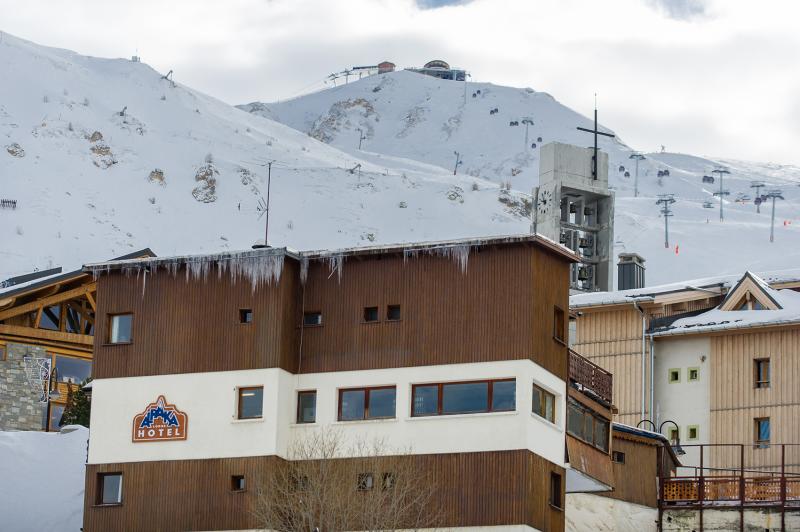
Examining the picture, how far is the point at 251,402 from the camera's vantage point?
4909 centimetres

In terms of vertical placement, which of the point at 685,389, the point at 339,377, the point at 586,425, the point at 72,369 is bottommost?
the point at 586,425

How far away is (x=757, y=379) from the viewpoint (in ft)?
225

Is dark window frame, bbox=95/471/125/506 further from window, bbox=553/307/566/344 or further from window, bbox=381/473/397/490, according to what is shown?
window, bbox=553/307/566/344

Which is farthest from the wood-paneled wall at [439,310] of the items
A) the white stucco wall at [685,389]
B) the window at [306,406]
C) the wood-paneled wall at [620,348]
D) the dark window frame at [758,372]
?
the wood-paneled wall at [620,348]

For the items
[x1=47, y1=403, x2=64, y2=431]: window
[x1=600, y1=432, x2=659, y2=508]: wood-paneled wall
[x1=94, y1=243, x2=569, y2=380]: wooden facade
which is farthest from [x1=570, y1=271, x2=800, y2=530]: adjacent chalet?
[x1=47, y1=403, x2=64, y2=431]: window

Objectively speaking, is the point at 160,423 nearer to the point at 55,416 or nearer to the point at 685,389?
the point at 55,416

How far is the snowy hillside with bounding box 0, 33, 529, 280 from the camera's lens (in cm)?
14238

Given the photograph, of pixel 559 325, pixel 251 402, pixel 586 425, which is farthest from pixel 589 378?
pixel 251 402

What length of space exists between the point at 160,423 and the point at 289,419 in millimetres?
3803

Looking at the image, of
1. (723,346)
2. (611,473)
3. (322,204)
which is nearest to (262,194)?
(322,204)

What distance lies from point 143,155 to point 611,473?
118 meters

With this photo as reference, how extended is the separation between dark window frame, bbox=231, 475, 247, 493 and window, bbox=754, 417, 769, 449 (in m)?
26.6

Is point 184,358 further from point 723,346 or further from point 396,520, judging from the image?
point 723,346

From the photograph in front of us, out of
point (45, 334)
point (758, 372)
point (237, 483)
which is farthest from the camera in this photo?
point (758, 372)
